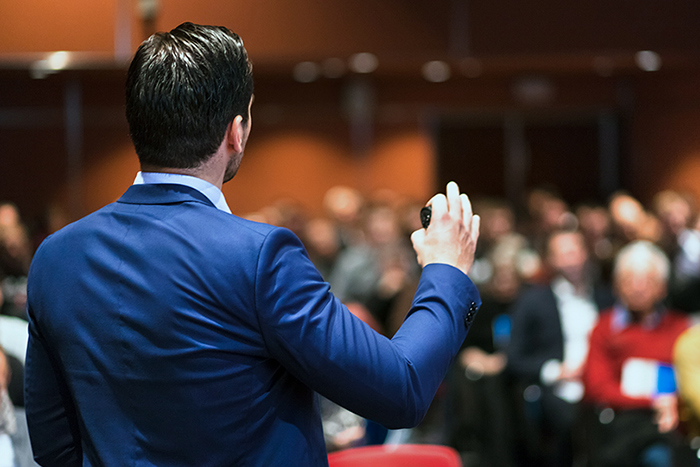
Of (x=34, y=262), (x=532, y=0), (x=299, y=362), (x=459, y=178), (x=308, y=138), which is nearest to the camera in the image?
(x=299, y=362)

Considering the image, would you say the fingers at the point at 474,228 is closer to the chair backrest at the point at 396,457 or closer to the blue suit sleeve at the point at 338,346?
the blue suit sleeve at the point at 338,346

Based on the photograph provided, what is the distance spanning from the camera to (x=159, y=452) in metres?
0.82

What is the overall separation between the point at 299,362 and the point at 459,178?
26.8 feet

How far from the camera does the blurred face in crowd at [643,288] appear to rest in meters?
3.31

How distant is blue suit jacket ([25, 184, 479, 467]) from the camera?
2.57ft

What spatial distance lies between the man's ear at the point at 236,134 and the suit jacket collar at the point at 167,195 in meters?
0.07

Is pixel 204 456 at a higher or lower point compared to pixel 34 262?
lower

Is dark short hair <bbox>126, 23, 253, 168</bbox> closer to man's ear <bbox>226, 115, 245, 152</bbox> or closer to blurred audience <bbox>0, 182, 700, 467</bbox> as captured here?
man's ear <bbox>226, 115, 245, 152</bbox>

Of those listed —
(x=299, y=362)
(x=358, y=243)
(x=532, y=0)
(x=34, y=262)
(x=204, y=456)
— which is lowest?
(x=358, y=243)

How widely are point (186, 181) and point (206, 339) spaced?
0.19 metres

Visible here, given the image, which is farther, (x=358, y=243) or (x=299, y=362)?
(x=358, y=243)

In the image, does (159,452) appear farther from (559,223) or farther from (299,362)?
(559,223)

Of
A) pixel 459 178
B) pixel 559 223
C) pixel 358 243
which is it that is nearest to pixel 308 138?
pixel 459 178

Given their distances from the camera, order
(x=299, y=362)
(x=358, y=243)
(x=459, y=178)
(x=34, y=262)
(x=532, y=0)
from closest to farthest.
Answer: (x=299, y=362), (x=34, y=262), (x=532, y=0), (x=358, y=243), (x=459, y=178)
